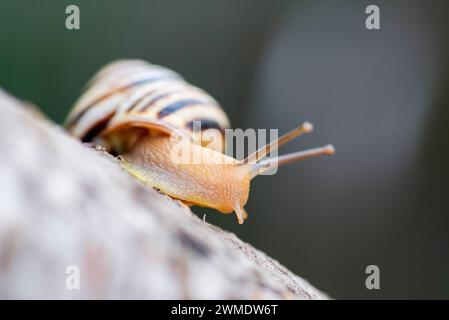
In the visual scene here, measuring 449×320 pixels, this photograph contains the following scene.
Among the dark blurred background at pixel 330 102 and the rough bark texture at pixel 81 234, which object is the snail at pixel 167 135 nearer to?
the rough bark texture at pixel 81 234

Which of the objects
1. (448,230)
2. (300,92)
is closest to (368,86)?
(300,92)

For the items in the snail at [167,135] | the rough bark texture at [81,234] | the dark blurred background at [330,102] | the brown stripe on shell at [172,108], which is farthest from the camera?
the dark blurred background at [330,102]

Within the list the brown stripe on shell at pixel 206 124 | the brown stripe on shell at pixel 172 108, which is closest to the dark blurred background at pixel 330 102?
the brown stripe on shell at pixel 206 124

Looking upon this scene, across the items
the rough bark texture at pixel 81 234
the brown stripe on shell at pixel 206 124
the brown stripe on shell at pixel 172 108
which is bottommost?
the rough bark texture at pixel 81 234

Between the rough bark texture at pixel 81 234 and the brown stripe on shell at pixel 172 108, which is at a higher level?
the brown stripe on shell at pixel 172 108

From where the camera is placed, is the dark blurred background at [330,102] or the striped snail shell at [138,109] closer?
the striped snail shell at [138,109]

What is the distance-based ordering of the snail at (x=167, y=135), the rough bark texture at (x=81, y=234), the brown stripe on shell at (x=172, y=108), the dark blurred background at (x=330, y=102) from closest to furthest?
the rough bark texture at (x=81, y=234), the snail at (x=167, y=135), the brown stripe on shell at (x=172, y=108), the dark blurred background at (x=330, y=102)
